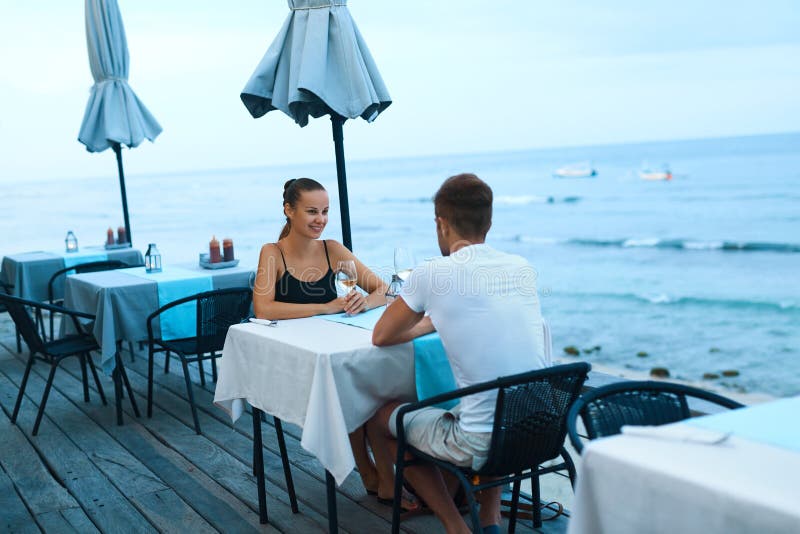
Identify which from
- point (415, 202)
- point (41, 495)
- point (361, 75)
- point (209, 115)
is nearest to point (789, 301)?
point (361, 75)

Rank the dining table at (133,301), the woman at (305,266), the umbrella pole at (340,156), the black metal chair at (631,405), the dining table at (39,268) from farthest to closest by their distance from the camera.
Result: the dining table at (39,268) → the dining table at (133,301) → the umbrella pole at (340,156) → the woman at (305,266) → the black metal chair at (631,405)

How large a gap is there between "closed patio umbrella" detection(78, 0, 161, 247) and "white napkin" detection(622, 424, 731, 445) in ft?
19.5

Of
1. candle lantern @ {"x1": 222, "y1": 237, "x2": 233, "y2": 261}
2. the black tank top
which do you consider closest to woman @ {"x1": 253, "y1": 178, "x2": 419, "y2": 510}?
the black tank top

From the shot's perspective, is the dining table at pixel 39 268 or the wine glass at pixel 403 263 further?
the dining table at pixel 39 268

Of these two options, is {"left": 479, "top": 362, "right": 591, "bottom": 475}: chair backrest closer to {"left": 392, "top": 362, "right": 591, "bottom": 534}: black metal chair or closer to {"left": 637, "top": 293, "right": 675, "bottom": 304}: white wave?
{"left": 392, "top": 362, "right": 591, "bottom": 534}: black metal chair

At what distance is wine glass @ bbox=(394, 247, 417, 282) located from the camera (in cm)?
297

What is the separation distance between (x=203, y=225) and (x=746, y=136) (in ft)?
125

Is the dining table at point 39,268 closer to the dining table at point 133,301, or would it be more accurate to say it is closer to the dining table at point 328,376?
the dining table at point 133,301

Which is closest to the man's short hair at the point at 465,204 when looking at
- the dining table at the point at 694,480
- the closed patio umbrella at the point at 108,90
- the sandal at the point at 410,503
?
the dining table at the point at 694,480

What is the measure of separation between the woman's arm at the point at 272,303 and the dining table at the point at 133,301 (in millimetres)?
1362

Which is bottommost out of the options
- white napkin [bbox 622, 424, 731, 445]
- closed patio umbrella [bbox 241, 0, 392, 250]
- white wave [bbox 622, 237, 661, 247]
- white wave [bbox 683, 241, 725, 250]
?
white wave [bbox 683, 241, 725, 250]

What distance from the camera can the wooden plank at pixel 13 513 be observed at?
3.01 meters

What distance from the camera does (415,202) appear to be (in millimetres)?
33875

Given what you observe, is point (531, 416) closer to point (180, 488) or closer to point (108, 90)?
point (180, 488)
